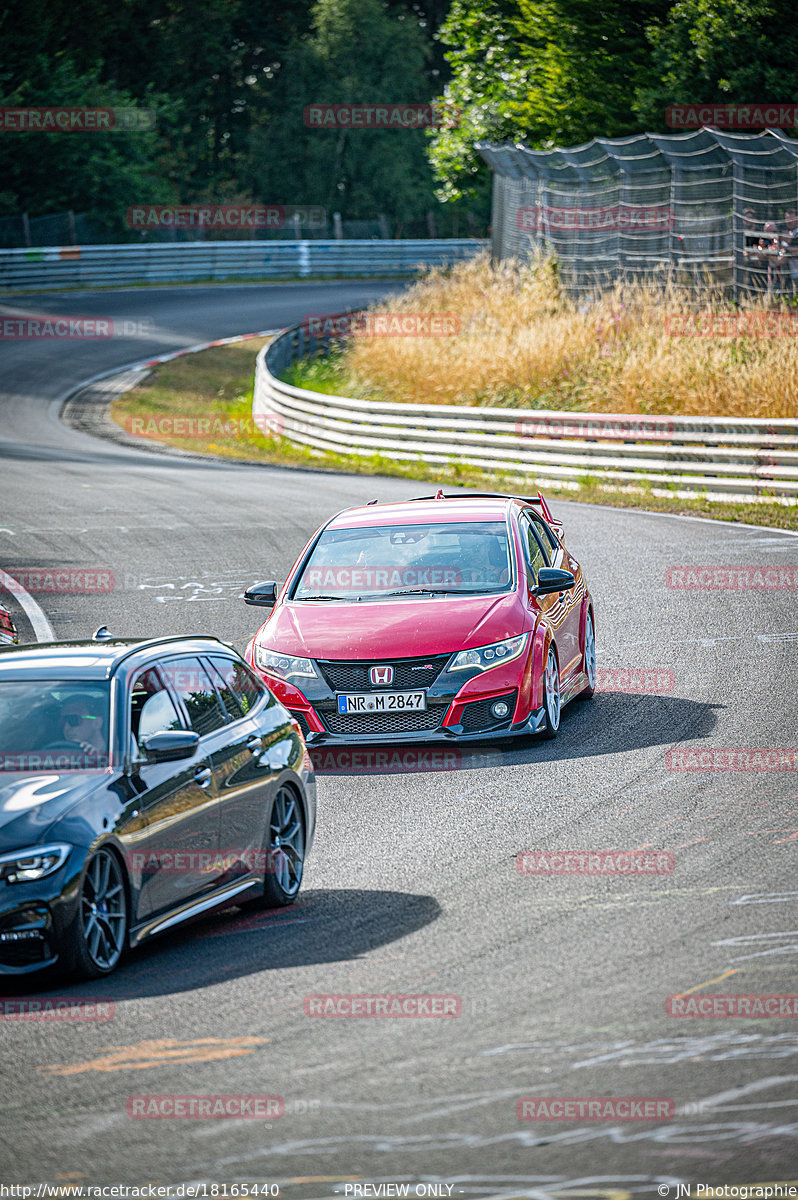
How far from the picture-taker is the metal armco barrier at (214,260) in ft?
186

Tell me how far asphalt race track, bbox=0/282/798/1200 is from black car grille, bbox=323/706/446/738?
262 mm

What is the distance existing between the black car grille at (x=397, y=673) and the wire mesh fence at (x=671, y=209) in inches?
818

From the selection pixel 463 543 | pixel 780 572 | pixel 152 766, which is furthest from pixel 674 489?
pixel 152 766

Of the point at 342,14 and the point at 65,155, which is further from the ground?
the point at 342,14

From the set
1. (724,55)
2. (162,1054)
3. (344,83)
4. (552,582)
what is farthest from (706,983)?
(344,83)

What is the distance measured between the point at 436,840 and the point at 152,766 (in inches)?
85.0

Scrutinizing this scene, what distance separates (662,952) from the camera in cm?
700

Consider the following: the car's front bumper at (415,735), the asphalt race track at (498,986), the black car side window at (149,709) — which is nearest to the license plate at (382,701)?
the car's front bumper at (415,735)

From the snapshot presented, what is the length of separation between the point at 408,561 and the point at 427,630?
47.3 inches

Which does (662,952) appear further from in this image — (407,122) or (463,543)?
(407,122)

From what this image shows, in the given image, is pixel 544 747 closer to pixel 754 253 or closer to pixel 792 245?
pixel 792 245

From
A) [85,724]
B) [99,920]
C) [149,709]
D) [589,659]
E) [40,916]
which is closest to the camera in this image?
[40,916]

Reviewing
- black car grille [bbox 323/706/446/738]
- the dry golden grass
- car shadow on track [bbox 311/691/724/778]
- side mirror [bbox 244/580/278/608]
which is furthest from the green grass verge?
black car grille [bbox 323/706/446/738]

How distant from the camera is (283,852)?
8516 millimetres
